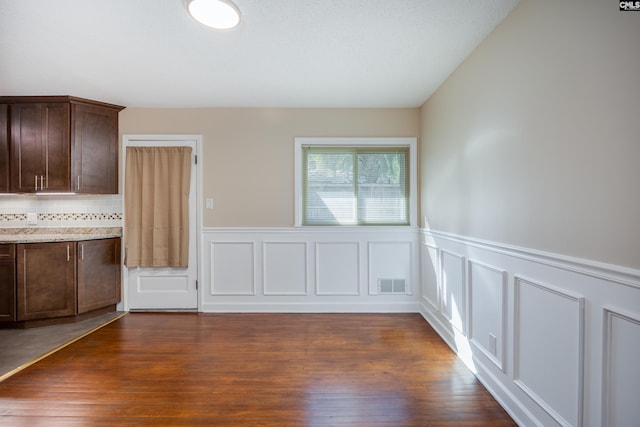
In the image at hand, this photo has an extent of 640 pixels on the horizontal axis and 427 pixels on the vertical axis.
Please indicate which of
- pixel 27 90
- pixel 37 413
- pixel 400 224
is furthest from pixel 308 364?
pixel 27 90

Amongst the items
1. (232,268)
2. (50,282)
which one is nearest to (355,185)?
(232,268)

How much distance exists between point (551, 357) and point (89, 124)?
452 centimetres

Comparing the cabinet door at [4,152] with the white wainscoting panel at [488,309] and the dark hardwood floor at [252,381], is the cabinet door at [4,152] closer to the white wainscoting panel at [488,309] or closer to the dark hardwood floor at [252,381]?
the dark hardwood floor at [252,381]

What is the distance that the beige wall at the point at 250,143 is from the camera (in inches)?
139

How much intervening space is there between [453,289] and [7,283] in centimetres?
428

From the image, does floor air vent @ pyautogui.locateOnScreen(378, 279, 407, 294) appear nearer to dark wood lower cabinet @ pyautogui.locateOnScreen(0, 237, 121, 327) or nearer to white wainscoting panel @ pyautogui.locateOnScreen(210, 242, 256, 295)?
white wainscoting panel @ pyautogui.locateOnScreen(210, 242, 256, 295)

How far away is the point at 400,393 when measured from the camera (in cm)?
198

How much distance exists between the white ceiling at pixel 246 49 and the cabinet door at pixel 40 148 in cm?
22

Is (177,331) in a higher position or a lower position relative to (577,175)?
lower

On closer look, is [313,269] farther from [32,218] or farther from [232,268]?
[32,218]

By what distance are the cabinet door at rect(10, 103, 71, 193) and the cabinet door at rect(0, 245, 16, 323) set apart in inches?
27.9

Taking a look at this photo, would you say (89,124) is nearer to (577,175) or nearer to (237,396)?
(237,396)

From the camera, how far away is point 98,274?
3.34 meters

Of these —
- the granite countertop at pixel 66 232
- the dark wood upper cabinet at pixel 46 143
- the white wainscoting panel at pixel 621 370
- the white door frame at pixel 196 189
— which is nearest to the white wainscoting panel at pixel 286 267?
the white door frame at pixel 196 189
